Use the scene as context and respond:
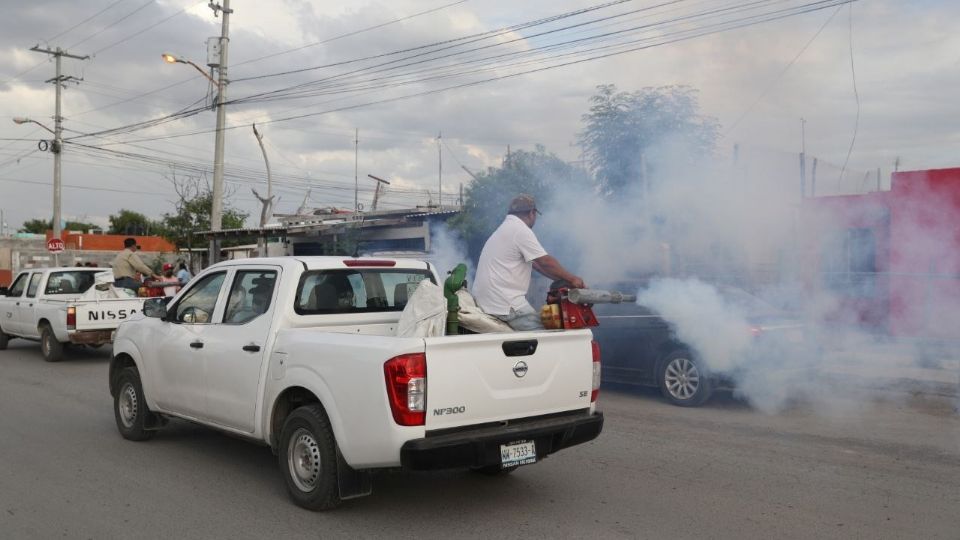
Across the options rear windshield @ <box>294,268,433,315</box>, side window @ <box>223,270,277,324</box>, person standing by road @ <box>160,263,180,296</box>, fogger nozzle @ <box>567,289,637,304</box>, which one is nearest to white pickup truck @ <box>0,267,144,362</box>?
person standing by road @ <box>160,263,180,296</box>

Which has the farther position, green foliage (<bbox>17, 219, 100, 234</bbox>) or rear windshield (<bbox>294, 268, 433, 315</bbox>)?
green foliage (<bbox>17, 219, 100, 234</bbox>)

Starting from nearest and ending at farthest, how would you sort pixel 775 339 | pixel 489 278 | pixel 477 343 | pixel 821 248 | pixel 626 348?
1. pixel 477 343
2. pixel 489 278
3. pixel 775 339
4. pixel 626 348
5. pixel 821 248

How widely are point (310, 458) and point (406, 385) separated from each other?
1126mm

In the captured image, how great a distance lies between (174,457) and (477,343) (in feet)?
11.3

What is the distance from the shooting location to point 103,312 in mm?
12875

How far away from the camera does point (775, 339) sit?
28.6 ft

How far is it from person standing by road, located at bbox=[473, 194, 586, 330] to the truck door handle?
3.46 ft

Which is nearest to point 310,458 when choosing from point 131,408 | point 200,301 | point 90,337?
point 200,301

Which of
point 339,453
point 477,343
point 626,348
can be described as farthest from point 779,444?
point 339,453

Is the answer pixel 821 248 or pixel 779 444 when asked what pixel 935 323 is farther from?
pixel 779 444

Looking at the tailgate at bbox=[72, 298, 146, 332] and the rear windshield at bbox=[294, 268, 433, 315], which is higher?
the rear windshield at bbox=[294, 268, 433, 315]

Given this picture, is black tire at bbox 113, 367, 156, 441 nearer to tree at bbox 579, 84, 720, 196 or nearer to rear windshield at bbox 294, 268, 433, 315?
rear windshield at bbox 294, 268, 433, 315

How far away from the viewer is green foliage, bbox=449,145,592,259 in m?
15.0

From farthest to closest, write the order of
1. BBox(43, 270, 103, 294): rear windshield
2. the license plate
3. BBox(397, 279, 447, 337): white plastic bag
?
BBox(43, 270, 103, 294): rear windshield → BBox(397, 279, 447, 337): white plastic bag → the license plate
